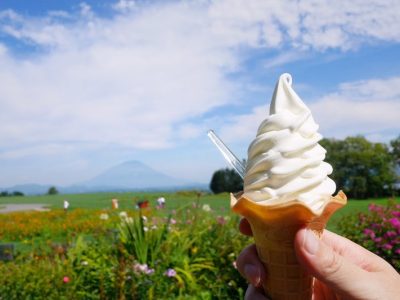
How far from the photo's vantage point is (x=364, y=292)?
5.33 ft

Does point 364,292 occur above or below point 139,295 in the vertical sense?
above

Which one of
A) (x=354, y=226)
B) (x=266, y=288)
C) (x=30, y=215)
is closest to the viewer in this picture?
(x=266, y=288)

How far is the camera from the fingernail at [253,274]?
1851mm

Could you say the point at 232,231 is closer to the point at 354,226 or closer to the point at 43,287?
the point at 354,226

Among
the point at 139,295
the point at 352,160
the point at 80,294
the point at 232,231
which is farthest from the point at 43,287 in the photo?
the point at 352,160

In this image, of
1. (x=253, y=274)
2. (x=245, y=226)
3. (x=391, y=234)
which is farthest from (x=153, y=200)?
(x=253, y=274)

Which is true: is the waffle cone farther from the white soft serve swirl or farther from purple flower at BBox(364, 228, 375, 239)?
purple flower at BBox(364, 228, 375, 239)

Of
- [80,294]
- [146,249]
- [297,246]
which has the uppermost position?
[297,246]

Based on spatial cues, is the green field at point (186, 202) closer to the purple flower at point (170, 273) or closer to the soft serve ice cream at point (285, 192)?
the purple flower at point (170, 273)

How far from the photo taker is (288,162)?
5.66 feet

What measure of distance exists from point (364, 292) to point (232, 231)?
3.92 meters

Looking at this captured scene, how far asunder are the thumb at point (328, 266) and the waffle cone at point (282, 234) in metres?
0.07

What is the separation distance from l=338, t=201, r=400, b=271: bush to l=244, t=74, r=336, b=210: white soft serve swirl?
141 inches

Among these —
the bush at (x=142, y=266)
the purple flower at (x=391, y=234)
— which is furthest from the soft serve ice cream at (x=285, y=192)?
the purple flower at (x=391, y=234)
